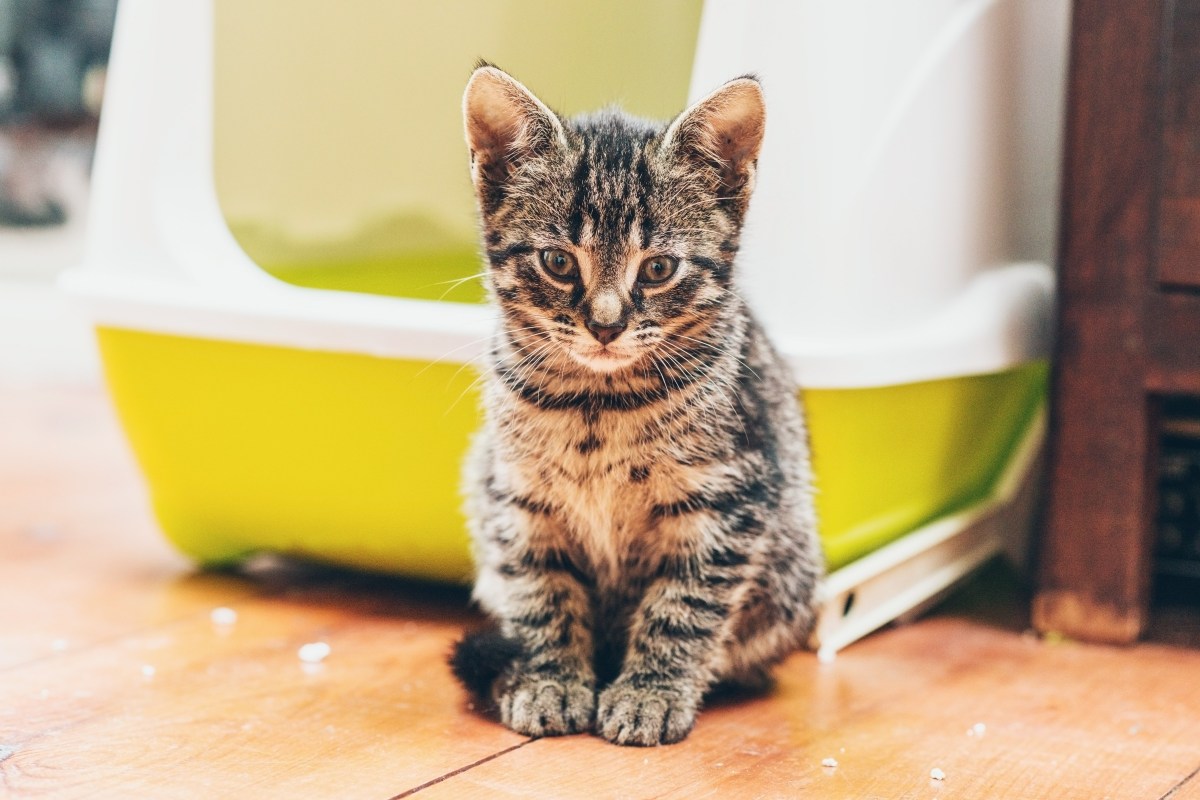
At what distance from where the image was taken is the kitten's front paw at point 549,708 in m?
1.21

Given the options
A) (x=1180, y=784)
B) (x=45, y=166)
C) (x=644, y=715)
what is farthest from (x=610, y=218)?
(x=45, y=166)

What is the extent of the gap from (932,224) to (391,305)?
67 cm

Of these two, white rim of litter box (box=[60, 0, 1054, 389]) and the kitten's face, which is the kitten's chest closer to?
the kitten's face

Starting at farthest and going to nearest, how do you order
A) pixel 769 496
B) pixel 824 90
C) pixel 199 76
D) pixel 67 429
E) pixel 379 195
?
pixel 67 429 → pixel 379 195 → pixel 199 76 → pixel 824 90 → pixel 769 496

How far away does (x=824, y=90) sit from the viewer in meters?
1.39

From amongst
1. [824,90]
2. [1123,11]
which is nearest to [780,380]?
[824,90]

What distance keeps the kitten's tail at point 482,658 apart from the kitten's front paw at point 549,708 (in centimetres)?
3

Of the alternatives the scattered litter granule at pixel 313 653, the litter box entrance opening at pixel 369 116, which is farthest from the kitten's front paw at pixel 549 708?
the litter box entrance opening at pixel 369 116

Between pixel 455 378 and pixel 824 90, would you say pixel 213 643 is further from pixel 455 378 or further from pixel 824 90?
pixel 824 90

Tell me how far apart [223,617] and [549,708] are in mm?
548

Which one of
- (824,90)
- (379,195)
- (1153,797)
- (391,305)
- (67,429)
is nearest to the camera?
(1153,797)

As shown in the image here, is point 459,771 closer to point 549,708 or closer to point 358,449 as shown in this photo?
point 549,708

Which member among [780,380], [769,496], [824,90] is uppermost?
[824,90]

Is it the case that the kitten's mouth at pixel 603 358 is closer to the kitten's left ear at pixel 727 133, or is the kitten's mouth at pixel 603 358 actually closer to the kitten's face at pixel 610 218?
the kitten's face at pixel 610 218
